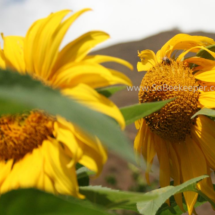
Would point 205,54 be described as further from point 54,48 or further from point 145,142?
point 54,48

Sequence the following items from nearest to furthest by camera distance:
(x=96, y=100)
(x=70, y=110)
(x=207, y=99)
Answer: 1. (x=70, y=110)
2. (x=96, y=100)
3. (x=207, y=99)

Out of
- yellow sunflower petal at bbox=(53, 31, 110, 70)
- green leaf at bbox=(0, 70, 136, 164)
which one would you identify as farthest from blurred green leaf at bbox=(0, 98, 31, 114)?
yellow sunflower petal at bbox=(53, 31, 110, 70)

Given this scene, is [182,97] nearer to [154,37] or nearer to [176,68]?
[176,68]

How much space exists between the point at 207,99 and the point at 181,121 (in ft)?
0.16

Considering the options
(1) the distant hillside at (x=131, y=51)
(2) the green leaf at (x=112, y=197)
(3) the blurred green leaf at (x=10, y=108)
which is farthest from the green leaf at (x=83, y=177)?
(1) the distant hillside at (x=131, y=51)

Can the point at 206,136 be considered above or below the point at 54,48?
below

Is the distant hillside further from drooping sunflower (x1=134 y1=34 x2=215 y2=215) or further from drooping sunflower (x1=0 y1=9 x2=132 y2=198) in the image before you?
drooping sunflower (x1=0 y1=9 x2=132 y2=198)

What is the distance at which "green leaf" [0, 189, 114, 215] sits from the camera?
0.20 meters

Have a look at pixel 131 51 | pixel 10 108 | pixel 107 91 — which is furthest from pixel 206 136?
pixel 131 51

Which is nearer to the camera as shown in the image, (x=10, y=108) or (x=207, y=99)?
(x=10, y=108)

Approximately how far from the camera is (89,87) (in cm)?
27

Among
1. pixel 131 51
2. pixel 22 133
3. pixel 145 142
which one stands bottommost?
Result: pixel 131 51

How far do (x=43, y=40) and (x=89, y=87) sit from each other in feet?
0.21

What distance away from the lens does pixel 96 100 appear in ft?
0.88
